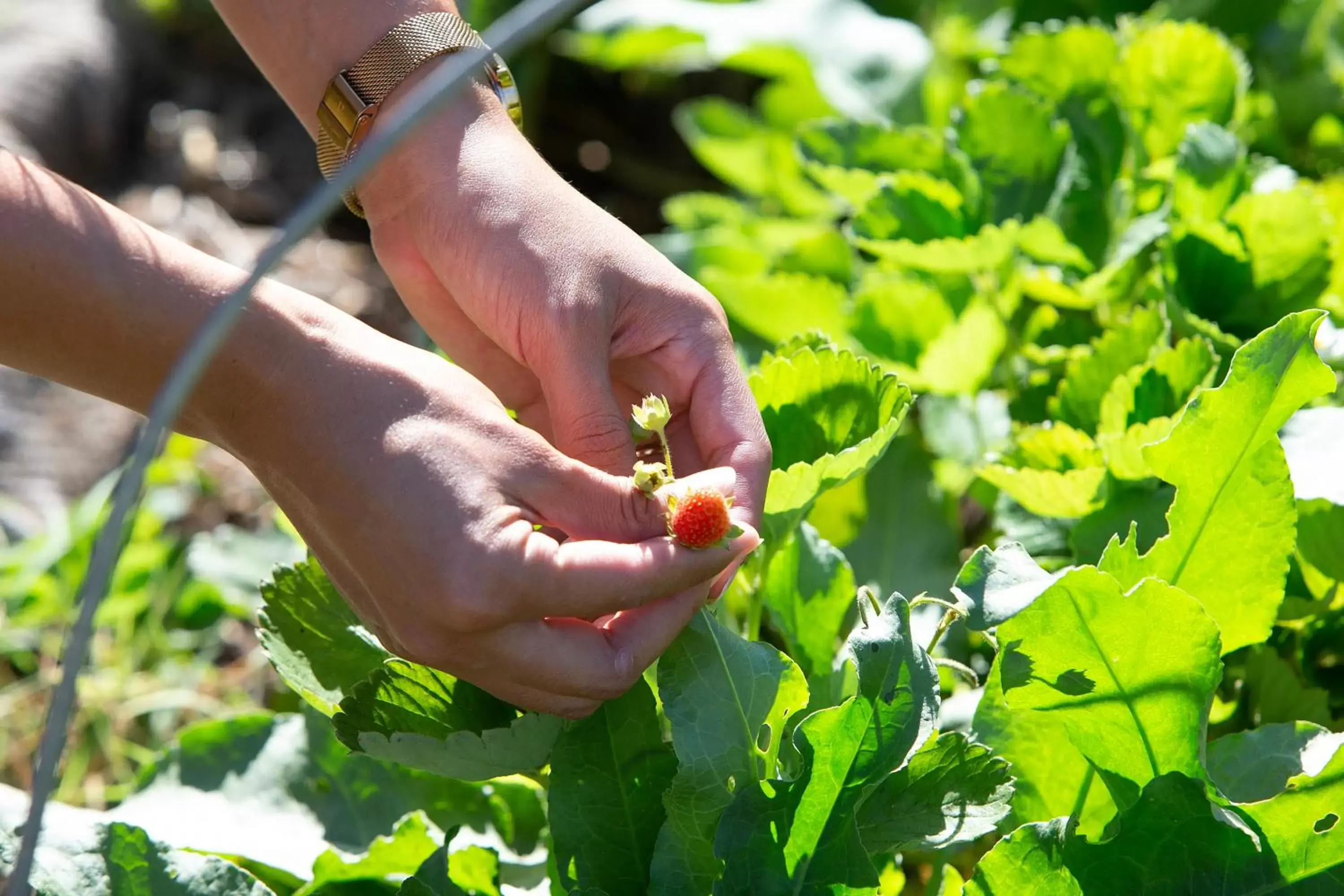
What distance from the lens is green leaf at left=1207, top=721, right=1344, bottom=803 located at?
880 mm

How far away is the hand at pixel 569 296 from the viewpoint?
90 centimetres

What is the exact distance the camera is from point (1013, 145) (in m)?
1.29

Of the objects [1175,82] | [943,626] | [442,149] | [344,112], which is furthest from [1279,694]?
[344,112]

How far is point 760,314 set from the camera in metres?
1.39

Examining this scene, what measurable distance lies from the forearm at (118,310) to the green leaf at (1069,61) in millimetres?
897

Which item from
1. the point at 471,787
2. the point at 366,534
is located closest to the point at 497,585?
the point at 366,534

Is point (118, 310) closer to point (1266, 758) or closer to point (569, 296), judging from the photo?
point (569, 296)

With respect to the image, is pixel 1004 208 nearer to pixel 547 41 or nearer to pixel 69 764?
pixel 69 764

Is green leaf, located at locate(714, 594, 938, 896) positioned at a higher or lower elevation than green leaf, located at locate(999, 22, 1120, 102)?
lower

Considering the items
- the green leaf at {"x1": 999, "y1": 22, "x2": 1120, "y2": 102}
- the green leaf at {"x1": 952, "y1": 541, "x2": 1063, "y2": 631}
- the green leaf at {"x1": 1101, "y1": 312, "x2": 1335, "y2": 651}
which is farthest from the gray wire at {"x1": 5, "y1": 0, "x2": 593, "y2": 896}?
the green leaf at {"x1": 999, "y1": 22, "x2": 1120, "y2": 102}

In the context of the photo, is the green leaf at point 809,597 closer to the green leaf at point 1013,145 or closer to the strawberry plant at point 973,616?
the strawberry plant at point 973,616

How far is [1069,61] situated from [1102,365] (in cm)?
43

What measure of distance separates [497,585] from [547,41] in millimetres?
2427

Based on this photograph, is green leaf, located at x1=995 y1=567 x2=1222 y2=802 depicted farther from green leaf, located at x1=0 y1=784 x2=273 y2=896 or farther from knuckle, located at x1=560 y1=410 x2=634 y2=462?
green leaf, located at x1=0 y1=784 x2=273 y2=896
